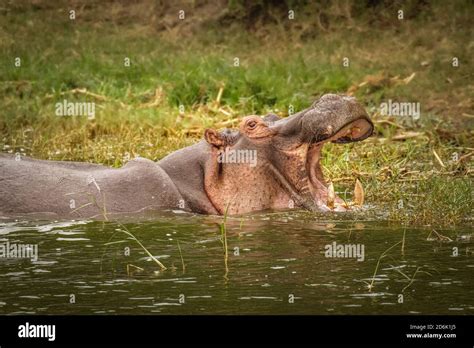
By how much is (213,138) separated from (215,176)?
26cm

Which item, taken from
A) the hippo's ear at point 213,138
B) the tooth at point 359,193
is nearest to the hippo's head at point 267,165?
the hippo's ear at point 213,138

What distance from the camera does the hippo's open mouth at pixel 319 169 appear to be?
8.27 metres

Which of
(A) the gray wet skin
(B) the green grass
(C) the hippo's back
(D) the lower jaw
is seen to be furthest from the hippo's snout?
(C) the hippo's back

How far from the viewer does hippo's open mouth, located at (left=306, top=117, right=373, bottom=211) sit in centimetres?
827

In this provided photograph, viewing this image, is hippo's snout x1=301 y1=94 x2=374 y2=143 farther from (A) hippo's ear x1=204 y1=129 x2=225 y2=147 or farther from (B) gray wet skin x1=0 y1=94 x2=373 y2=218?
(A) hippo's ear x1=204 y1=129 x2=225 y2=147

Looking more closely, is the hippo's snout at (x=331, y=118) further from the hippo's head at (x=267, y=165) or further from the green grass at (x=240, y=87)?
the green grass at (x=240, y=87)

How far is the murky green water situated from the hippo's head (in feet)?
0.51

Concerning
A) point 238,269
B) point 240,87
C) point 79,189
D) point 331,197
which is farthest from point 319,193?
point 240,87

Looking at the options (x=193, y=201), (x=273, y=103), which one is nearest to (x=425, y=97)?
(x=273, y=103)

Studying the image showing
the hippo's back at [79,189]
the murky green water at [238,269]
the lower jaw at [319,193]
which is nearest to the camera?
the murky green water at [238,269]

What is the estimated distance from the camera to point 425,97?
13.6 metres

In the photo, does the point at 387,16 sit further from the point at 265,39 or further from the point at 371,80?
the point at 371,80
